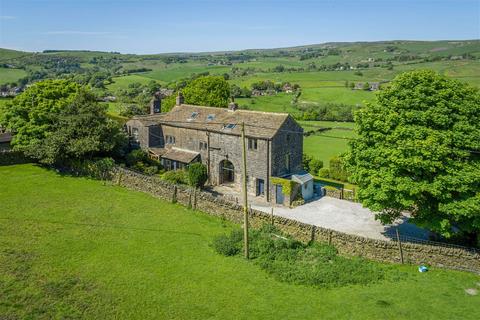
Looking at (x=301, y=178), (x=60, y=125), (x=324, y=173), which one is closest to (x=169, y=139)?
(x=60, y=125)

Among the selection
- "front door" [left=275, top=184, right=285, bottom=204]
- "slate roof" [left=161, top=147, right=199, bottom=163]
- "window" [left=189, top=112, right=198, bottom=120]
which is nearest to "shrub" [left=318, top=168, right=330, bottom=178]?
"front door" [left=275, top=184, right=285, bottom=204]

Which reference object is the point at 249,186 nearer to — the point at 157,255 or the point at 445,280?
the point at 157,255

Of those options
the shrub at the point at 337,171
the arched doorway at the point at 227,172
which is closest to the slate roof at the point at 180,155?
the arched doorway at the point at 227,172

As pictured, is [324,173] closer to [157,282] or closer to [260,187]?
[260,187]

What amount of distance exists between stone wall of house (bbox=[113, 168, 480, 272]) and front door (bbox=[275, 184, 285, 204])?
22.8ft

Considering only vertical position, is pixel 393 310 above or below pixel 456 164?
below

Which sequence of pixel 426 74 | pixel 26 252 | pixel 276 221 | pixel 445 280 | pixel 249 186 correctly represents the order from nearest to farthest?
1. pixel 445 280
2. pixel 26 252
3. pixel 426 74
4. pixel 276 221
5. pixel 249 186

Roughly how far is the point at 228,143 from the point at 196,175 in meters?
4.52

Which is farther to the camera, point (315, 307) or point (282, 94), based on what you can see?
point (282, 94)

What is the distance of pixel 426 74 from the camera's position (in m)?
26.3

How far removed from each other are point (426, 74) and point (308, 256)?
549 inches

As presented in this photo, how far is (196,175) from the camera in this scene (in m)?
39.8

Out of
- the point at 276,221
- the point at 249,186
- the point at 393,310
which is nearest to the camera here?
the point at 393,310

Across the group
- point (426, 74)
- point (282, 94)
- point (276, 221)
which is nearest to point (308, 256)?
point (276, 221)
